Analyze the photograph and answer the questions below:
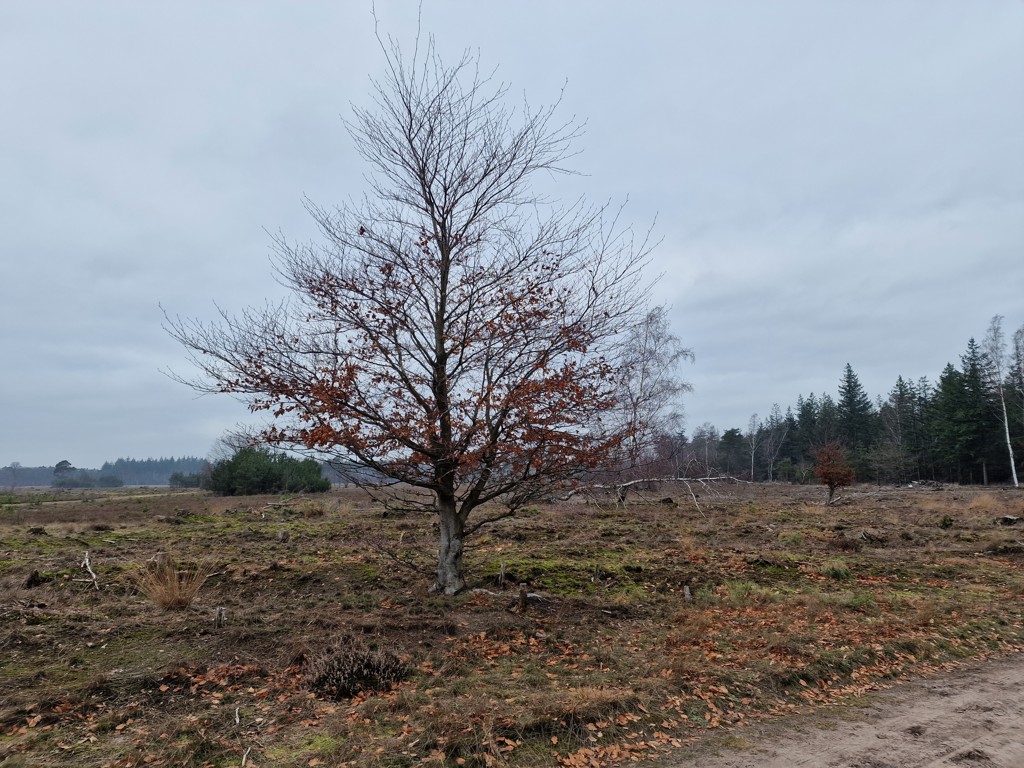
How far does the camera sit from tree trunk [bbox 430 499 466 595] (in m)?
8.80

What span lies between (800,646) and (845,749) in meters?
2.43

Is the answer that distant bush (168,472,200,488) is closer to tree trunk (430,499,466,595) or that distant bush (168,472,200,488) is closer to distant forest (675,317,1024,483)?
distant forest (675,317,1024,483)

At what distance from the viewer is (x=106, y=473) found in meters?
156

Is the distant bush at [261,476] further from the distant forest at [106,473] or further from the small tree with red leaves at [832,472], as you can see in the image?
the distant forest at [106,473]

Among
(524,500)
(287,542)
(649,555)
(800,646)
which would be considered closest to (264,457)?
(287,542)

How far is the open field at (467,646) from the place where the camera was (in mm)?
4656

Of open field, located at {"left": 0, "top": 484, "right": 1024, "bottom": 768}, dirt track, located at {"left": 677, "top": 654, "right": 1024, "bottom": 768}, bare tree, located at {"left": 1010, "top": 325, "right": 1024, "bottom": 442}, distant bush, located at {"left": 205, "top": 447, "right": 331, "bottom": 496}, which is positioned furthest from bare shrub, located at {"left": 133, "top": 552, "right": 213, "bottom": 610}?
bare tree, located at {"left": 1010, "top": 325, "right": 1024, "bottom": 442}

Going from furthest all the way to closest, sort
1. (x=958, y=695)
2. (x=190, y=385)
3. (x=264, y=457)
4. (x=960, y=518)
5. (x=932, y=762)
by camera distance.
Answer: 1. (x=264, y=457)
2. (x=960, y=518)
3. (x=190, y=385)
4. (x=958, y=695)
5. (x=932, y=762)

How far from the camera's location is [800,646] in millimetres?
6879

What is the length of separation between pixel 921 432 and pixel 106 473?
175 m

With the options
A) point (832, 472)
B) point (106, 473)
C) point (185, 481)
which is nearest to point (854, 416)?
point (832, 472)

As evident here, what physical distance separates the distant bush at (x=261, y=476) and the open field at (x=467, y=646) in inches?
1139

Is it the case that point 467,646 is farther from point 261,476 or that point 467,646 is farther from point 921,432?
point 921,432

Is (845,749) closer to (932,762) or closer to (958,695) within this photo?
(932,762)
